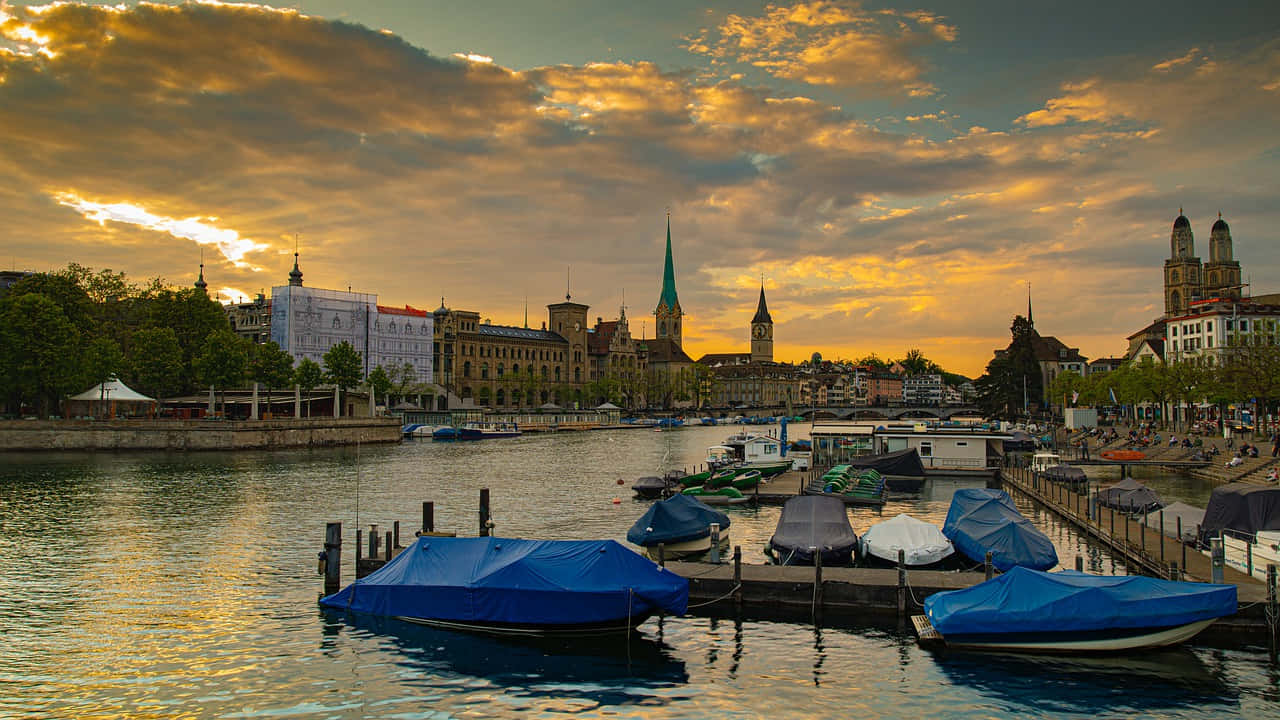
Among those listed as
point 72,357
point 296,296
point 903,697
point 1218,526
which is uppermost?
point 296,296

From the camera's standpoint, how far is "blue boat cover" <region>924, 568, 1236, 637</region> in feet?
69.7

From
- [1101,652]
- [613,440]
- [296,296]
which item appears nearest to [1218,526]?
[1101,652]

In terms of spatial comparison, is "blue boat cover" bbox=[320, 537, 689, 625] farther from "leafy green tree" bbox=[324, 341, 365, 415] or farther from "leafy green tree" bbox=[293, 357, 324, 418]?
"leafy green tree" bbox=[324, 341, 365, 415]

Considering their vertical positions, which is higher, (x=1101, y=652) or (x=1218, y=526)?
(x=1218, y=526)

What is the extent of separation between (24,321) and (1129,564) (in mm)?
98644

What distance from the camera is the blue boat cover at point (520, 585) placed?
22.6 metres

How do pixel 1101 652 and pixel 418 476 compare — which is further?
pixel 418 476

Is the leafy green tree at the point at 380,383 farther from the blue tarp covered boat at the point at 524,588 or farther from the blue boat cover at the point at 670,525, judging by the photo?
the blue tarp covered boat at the point at 524,588

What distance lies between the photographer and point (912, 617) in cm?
2414

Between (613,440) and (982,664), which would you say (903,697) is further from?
(613,440)

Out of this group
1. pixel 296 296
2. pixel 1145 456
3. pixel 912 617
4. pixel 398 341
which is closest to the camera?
pixel 912 617

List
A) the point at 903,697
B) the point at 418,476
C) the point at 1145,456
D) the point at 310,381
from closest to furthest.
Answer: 1. the point at 903,697
2. the point at 418,476
3. the point at 1145,456
4. the point at 310,381

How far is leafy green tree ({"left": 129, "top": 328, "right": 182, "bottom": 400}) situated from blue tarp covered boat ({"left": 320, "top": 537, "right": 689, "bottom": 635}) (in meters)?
90.7

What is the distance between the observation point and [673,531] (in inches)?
1299
